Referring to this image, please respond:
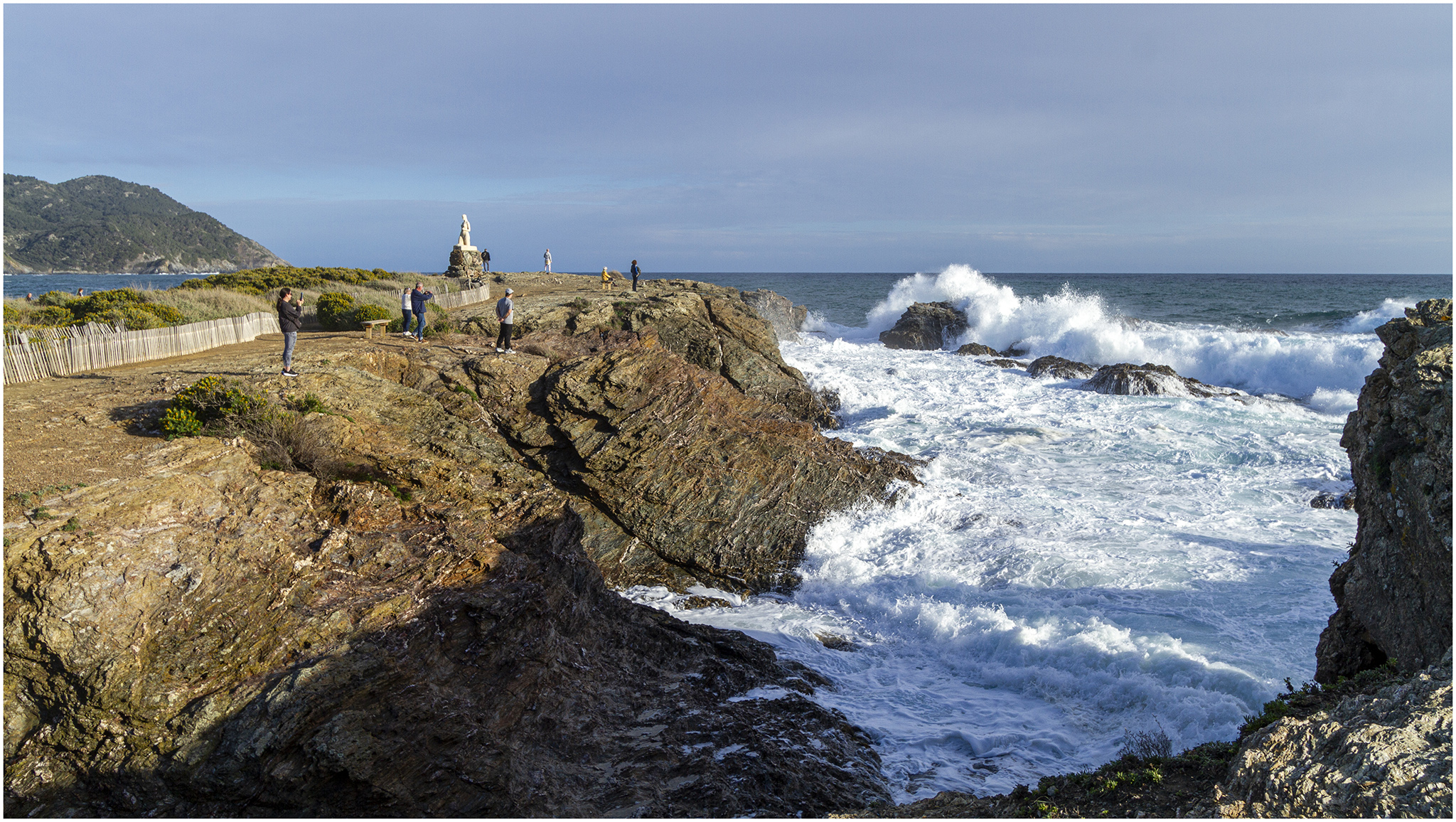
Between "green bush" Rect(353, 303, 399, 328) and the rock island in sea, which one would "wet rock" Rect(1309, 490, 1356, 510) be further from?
"green bush" Rect(353, 303, 399, 328)

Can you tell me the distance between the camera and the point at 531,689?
766cm

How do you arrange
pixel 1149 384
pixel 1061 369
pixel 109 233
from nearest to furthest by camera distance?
pixel 1149 384 → pixel 1061 369 → pixel 109 233

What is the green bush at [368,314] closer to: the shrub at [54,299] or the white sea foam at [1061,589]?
the shrub at [54,299]

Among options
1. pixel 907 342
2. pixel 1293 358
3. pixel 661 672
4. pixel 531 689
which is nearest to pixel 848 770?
pixel 661 672

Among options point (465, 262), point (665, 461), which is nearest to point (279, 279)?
point (465, 262)

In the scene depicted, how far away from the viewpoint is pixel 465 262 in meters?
36.9

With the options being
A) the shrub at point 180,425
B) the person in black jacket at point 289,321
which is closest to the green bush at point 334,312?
the person in black jacket at point 289,321

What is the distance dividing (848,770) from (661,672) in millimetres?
2624

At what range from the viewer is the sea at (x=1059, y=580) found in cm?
844

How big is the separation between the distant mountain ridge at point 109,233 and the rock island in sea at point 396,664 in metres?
133

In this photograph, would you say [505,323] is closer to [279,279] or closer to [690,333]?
[690,333]

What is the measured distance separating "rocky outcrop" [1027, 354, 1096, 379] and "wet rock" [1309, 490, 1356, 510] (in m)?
13.8

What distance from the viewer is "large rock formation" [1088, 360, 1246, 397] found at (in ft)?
80.7

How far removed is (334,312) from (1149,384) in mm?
26862
